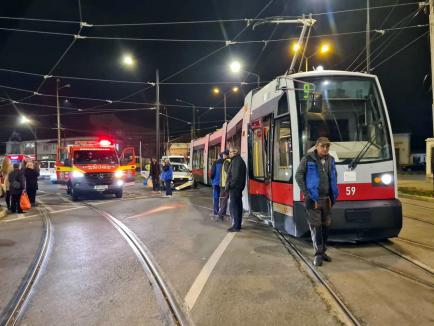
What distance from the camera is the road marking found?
5000 millimetres

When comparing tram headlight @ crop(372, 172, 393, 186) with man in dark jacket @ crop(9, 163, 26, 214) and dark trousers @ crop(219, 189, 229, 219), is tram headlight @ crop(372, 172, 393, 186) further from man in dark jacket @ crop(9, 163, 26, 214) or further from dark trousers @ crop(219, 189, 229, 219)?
man in dark jacket @ crop(9, 163, 26, 214)

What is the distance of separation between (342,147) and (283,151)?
1105 millimetres

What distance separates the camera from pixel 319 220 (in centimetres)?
641

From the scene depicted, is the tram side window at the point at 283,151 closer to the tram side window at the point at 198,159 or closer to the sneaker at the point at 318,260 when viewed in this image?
the sneaker at the point at 318,260

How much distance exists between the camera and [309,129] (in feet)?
25.0

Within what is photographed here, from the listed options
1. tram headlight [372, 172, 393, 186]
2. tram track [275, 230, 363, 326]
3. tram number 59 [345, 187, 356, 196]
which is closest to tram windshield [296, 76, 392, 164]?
tram headlight [372, 172, 393, 186]

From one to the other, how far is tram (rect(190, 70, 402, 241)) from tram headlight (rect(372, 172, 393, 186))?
17 mm

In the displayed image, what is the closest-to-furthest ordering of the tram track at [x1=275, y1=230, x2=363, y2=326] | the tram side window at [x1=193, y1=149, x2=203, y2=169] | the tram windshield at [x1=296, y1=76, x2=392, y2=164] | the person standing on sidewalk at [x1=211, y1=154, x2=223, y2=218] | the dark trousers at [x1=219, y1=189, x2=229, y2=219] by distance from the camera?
the tram track at [x1=275, y1=230, x2=363, y2=326] → the tram windshield at [x1=296, y1=76, x2=392, y2=164] → the dark trousers at [x1=219, y1=189, x2=229, y2=219] → the person standing on sidewalk at [x1=211, y1=154, x2=223, y2=218] → the tram side window at [x1=193, y1=149, x2=203, y2=169]

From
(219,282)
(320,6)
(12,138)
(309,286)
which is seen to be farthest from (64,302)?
(12,138)

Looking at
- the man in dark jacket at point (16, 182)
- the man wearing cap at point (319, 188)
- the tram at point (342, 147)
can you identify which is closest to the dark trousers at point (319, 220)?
the man wearing cap at point (319, 188)

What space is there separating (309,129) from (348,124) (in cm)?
70

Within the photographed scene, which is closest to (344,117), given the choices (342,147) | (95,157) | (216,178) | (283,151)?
(342,147)

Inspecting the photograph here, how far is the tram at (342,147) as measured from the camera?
23.9 feet

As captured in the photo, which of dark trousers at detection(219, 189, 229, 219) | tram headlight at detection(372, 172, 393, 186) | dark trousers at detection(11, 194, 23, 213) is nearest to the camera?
tram headlight at detection(372, 172, 393, 186)
